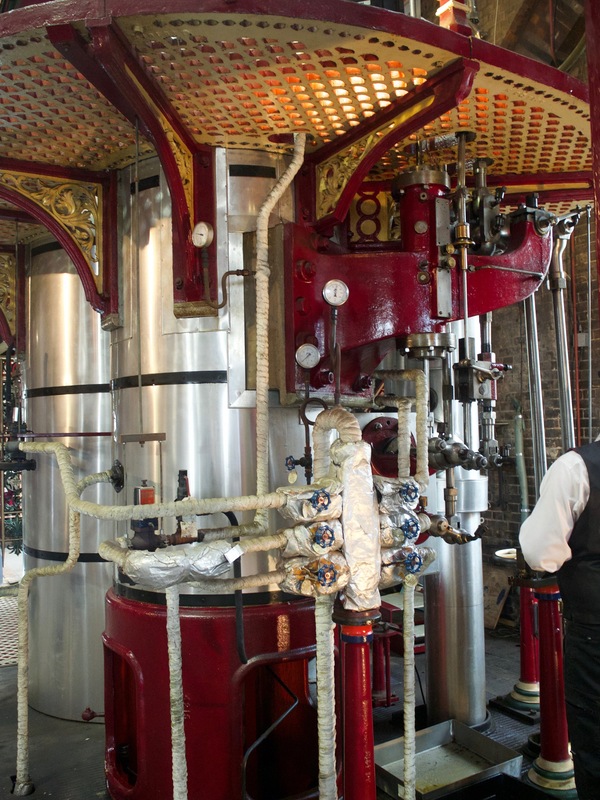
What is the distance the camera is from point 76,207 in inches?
138

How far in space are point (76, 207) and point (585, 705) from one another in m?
3.20

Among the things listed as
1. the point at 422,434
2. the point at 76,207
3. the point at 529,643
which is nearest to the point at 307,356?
the point at 422,434

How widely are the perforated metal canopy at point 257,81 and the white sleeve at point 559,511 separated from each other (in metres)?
1.47

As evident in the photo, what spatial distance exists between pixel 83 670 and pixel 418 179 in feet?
11.1

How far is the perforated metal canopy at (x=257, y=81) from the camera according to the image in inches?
85.8

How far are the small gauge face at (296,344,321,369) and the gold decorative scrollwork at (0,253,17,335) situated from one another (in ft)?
9.84

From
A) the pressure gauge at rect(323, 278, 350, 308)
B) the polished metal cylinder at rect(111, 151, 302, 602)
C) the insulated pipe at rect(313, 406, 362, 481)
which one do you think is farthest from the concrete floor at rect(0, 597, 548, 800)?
the pressure gauge at rect(323, 278, 350, 308)

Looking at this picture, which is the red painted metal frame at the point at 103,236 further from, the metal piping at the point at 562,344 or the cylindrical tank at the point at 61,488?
the metal piping at the point at 562,344

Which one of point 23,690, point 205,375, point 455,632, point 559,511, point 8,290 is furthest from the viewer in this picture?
point 8,290

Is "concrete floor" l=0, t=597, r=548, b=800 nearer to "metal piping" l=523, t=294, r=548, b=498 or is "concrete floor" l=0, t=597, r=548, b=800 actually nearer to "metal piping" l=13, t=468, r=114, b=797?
"metal piping" l=13, t=468, r=114, b=797

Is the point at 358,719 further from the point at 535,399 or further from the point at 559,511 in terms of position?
the point at 535,399

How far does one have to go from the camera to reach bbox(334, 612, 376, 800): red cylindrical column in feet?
7.38

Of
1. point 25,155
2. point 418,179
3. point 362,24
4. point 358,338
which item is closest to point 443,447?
point 358,338

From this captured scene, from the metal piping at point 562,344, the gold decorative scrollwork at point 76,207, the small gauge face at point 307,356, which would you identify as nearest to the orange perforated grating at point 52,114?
the gold decorative scrollwork at point 76,207
